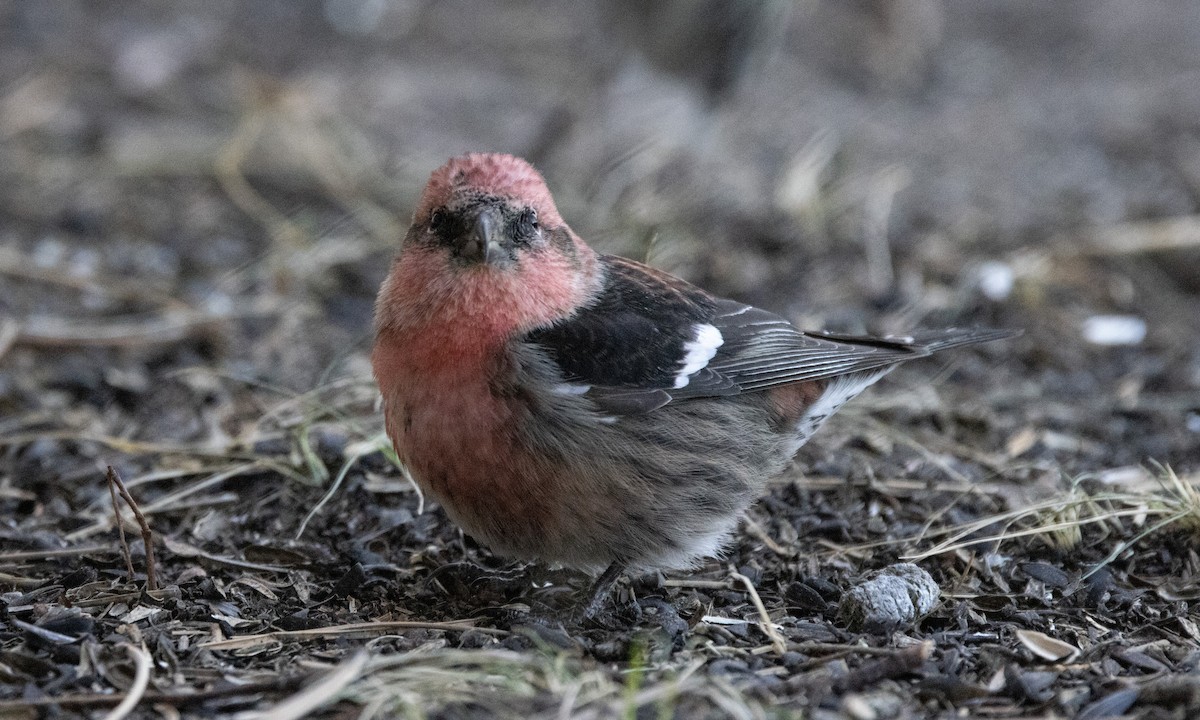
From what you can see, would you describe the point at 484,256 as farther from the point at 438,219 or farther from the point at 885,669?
the point at 885,669

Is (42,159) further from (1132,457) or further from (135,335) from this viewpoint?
(1132,457)

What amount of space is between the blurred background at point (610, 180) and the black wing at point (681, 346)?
1.16 metres

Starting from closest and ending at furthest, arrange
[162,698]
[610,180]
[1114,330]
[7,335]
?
[162,698] → [7,335] → [1114,330] → [610,180]

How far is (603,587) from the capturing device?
389 cm

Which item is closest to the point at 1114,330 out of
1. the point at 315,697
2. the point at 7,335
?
the point at 315,697

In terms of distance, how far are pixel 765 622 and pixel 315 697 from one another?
1.33m

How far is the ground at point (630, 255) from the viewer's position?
3.40m

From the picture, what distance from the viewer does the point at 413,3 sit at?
11.9 meters

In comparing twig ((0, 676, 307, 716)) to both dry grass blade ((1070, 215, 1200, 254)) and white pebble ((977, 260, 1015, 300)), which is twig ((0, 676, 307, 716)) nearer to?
white pebble ((977, 260, 1015, 300))

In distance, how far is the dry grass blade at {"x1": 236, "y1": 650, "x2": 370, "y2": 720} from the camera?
115 inches

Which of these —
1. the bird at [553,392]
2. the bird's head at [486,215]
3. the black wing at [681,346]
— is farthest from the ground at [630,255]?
the bird's head at [486,215]

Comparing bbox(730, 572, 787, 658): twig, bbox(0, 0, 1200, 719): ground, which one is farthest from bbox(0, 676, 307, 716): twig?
bbox(730, 572, 787, 658): twig

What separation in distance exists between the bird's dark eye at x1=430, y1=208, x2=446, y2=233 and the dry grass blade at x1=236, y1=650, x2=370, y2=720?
1.34 m

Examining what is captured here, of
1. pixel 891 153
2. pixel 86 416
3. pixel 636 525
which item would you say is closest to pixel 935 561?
pixel 636 525
